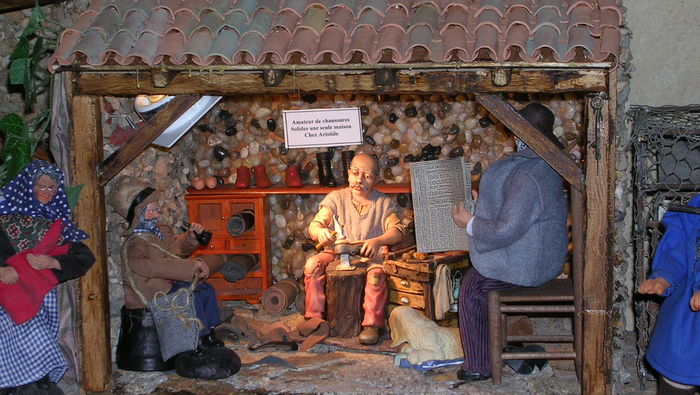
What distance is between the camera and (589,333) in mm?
6359

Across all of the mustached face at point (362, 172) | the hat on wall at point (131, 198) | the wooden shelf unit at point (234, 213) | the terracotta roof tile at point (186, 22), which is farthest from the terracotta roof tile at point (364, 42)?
the wooden shelf unit at point (234, 213)

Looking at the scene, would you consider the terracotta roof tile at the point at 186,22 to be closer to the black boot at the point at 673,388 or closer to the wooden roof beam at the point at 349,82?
the wooden roof beam at the point at 349,82

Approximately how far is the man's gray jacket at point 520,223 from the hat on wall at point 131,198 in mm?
2703

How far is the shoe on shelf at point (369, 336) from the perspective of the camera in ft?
25.5

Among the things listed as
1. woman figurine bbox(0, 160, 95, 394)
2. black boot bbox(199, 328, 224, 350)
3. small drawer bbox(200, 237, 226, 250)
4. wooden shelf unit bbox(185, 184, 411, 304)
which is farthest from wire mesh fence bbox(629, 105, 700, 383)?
woman figurine bbox(0, 160, 95, 394)

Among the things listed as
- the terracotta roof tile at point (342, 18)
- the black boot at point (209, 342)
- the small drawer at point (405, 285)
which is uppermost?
the terracotta roof tile at point (342, 18)

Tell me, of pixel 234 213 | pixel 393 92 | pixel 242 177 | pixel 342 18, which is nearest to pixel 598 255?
pixel 393 92

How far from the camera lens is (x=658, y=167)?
7.30 meters

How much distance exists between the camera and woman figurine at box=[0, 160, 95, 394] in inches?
245

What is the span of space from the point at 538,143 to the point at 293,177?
11.8 feet

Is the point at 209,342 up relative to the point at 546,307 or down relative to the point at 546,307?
down

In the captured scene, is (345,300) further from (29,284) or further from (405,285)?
(29,284)

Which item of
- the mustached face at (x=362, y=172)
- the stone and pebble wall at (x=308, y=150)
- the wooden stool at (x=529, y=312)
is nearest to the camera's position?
the wooden stool at (x=529, y=312)

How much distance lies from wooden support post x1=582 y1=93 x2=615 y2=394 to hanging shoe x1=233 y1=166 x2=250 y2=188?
4.21 m
